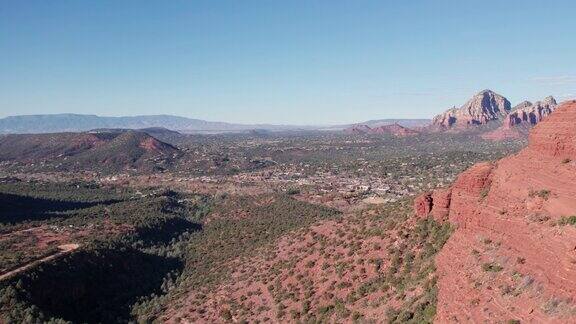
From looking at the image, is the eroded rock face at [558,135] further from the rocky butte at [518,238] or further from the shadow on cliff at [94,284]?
the shadow on cliff at [94,284]

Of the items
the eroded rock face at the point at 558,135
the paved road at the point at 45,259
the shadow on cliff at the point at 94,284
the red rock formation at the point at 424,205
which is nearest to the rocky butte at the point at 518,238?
the eroded rock face at the point at 558,135

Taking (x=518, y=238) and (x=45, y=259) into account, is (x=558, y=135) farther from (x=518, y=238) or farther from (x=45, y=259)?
(x=45, y=259)

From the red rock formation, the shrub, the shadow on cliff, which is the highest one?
the red rock formation

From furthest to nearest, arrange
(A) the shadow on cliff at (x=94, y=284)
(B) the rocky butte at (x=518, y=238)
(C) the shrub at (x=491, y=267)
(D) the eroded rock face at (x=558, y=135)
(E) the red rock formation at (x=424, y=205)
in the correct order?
(A) the shadow on cliff at (x=94, y=284)
(E) the red rock formation at (x=424, y=205)
(D) the eroded rock face at (x=558, y=135)
(C) the shrub at (x=491, y=267)
(B) the rocky butte at (x=518, y=238)

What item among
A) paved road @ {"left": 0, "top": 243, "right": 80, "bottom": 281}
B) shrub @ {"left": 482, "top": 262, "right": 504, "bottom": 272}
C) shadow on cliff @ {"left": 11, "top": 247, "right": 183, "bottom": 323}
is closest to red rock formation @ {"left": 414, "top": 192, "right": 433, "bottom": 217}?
shrub @ {"left": 482, "top": 262, "right": 504, "bottom": 272}

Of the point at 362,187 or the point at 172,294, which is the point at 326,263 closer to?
the point at 172,294

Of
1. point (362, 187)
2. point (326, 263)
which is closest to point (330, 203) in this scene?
point (362, 187)

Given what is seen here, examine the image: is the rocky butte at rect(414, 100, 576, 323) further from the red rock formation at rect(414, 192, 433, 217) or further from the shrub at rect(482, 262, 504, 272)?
the red rock formation at rect(414, 192, 433, 217)

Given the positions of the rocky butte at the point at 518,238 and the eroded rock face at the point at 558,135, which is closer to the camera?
the rocky butte at the point at 518,238
